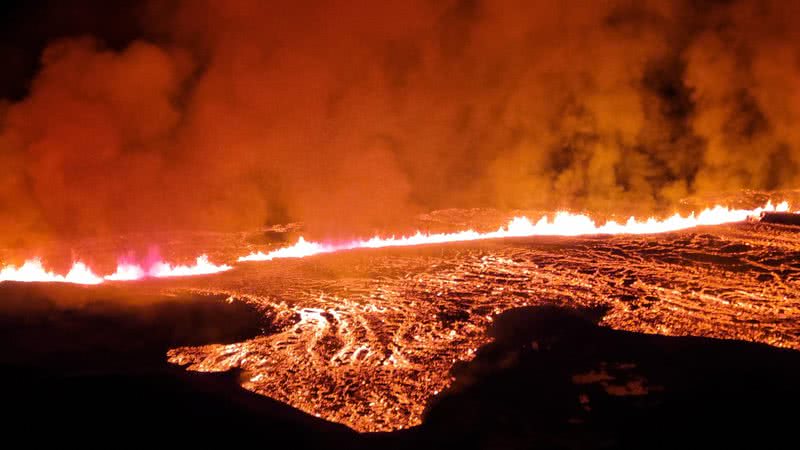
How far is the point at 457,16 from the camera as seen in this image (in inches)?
352

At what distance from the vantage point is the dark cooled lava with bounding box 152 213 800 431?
3.04 metres

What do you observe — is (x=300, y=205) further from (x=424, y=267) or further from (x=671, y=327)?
(x=671, y=327)

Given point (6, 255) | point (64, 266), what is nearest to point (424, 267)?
point (64, 266)

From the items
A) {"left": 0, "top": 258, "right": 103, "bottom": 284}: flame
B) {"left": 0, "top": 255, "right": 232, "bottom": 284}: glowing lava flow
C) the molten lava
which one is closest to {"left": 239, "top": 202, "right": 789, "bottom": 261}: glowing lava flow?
the molten lava

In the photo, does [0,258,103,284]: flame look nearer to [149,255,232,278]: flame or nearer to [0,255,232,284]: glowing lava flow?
[0,255,232,284]: glowing lava flow

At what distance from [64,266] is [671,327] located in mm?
6063

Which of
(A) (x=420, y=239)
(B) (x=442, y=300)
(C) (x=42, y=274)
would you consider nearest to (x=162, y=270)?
(C) (x=42, y=274)

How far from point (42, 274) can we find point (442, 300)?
4.44m

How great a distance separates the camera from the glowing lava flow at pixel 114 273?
18.8 ft

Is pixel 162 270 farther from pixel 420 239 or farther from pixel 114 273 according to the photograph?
pixel 420 239

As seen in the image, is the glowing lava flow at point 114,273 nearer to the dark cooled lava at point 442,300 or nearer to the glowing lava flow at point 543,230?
the dark cooled lava at point 442,300

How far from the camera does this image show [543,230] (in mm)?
6891

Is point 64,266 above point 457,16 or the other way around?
the other way around

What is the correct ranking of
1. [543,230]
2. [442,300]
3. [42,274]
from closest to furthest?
[442,300] → [42,274] → [543,230]
